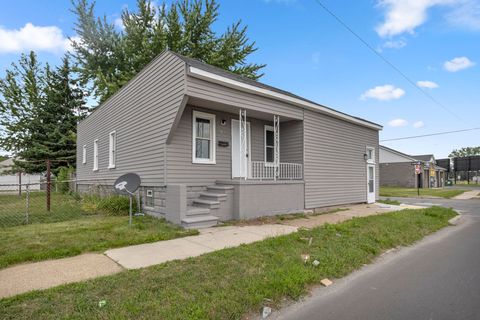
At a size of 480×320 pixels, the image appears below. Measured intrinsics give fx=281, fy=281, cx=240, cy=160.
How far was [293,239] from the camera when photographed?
5.46 metres

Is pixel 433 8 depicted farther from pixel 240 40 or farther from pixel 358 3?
pixel 240 40

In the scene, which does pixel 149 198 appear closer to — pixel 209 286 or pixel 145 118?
pixel 145 118

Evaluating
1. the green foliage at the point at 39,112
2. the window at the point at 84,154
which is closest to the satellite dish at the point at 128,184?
the window at the point at 84,154

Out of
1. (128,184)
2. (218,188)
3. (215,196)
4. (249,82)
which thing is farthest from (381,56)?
(128,184)

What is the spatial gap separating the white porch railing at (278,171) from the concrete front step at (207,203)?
2.23 metres

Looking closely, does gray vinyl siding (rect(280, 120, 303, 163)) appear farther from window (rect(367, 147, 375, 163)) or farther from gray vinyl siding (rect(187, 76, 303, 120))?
window (rect(367, 147, 375, 163))

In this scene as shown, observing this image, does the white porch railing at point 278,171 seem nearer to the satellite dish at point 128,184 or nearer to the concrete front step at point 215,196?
the concrete front step at point 215,196

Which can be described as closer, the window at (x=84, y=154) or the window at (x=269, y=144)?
the window at (x=269, y=144)

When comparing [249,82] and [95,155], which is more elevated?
[249,82]

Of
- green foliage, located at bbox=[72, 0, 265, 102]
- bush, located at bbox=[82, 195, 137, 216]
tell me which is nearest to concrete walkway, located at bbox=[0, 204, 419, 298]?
bush, located at bbox=[82, 195, 137, 216]

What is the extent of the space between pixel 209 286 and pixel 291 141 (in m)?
7.70

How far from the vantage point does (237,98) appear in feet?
26.5

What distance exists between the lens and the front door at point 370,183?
13.3 metres

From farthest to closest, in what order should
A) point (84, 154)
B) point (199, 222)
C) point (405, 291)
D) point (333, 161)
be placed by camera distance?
point (84, 154)
point (333, 161)
point (199, 222)
point (405, 291)
